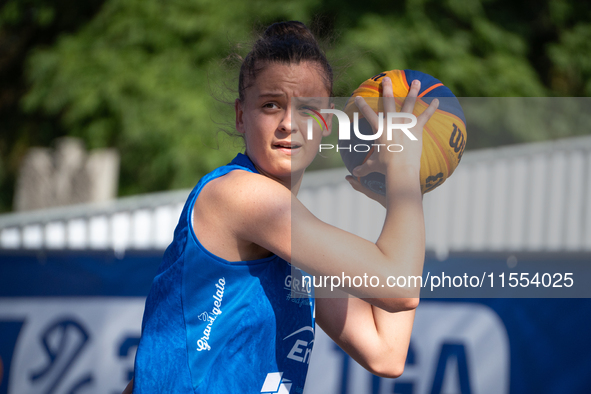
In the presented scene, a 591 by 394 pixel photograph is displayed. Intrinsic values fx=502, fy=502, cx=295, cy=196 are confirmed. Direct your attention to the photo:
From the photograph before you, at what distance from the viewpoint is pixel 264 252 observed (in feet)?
4.53

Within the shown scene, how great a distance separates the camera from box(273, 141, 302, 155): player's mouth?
141 centimetres

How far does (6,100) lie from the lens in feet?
37.8

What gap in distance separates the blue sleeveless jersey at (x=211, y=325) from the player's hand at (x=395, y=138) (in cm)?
38

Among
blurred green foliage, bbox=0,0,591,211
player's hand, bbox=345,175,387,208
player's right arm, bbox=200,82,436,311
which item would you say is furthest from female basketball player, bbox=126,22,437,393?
blurred green foliage, bbox=0,0,591,211

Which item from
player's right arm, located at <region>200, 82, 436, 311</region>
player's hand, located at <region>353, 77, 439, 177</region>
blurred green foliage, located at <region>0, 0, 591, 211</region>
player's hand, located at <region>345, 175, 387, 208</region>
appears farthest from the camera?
blurred green foliage, located at <region>0, 0, 591, 211</region>

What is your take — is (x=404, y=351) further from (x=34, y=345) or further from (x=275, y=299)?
(x=34, y=345)

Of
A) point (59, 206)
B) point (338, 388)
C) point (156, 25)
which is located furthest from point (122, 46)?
point (338, 388)

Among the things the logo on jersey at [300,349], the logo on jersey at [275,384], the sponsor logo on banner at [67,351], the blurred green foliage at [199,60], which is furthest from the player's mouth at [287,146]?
the blurred green foliage at [199,60]

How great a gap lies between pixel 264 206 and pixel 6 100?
1238 centimetres

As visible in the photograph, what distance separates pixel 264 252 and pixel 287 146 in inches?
12.0

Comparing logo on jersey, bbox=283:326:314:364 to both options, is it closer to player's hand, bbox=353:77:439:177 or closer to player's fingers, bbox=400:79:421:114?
player's hand, bbox=353:77:439:177

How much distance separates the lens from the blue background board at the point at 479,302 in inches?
129

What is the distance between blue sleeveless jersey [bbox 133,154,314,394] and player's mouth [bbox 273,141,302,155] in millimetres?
123

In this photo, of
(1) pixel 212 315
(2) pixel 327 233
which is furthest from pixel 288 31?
(1) pixel 212 315
